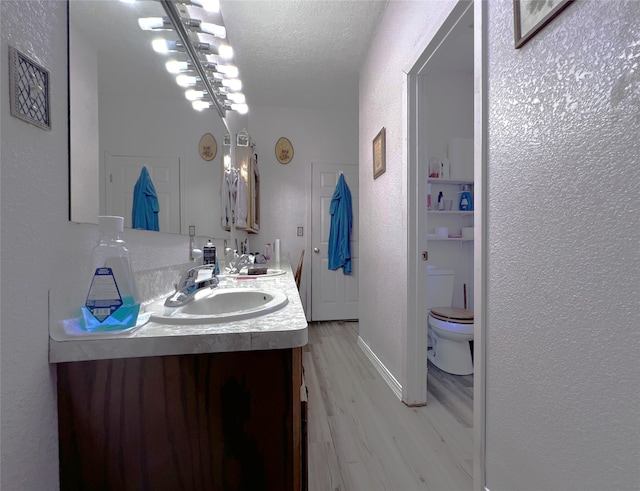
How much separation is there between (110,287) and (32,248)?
0.16 m

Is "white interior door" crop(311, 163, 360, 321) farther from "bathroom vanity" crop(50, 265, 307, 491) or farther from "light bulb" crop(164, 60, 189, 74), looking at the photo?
"bathroom vanity" crop(50, 265, 307, 491)

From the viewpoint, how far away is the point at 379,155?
2.13 meters

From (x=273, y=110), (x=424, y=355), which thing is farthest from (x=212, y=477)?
(x=273, y=110)

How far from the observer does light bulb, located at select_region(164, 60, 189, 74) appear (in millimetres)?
1189

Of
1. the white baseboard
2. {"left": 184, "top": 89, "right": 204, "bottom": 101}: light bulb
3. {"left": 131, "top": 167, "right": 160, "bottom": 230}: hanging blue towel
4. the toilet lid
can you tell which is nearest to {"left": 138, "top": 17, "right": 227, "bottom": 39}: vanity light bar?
{"left": 184, "top": 89, "right": 204, "bottom": 101}: light bulb

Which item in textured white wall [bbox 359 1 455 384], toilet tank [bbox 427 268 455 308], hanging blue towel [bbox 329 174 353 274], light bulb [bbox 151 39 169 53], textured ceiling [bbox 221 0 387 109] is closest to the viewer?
light bulb [bbox 151 39 169 53]

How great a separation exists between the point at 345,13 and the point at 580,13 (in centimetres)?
178

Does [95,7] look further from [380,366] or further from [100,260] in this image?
[380,366]

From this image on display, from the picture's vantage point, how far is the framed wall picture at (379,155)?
2039 mm

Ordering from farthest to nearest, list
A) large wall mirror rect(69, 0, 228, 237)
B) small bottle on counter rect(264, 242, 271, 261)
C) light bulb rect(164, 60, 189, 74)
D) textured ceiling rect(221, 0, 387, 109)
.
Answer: small bottle on counter rect(264, 242, 271, 261)
textured ceiling rect(221, 0, 387, 109)
light bulb rect(164, 60, 189, 74)
large wall mirror rect(69, 0, 228, 237)

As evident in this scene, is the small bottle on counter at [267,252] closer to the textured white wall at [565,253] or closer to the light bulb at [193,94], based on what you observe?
the light bulb at [193,94]

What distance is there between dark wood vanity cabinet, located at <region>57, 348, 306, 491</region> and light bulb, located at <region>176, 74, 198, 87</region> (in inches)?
47.5

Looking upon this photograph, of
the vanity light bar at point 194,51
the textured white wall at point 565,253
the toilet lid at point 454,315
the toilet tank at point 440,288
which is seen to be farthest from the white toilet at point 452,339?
the vanity light bar at point 194,51

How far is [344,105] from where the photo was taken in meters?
3.44
